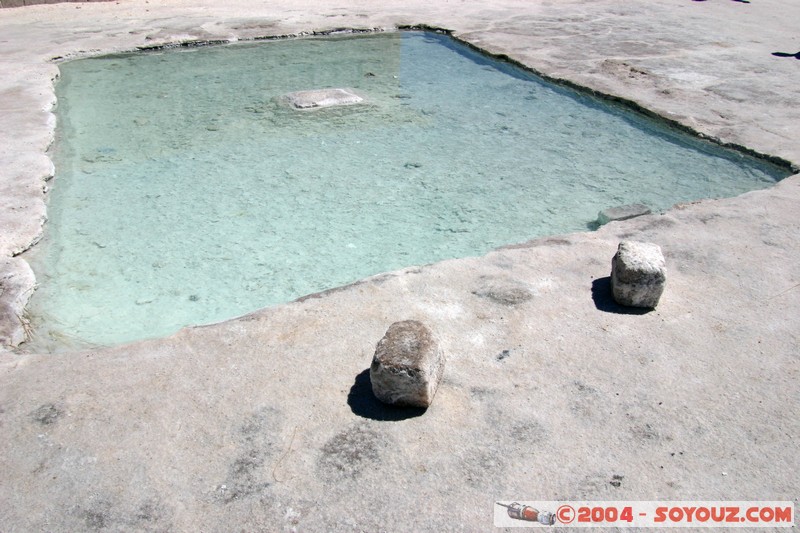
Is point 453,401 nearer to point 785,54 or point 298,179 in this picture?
point 298,179

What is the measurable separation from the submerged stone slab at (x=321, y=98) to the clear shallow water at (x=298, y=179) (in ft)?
0.44

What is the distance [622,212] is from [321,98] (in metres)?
3.84

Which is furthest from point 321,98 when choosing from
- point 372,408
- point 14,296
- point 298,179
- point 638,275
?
point 372,408

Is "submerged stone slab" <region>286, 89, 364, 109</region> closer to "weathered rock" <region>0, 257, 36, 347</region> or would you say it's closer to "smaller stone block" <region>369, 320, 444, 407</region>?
"weathered rock" <region>0, 257, 36, 347</region>

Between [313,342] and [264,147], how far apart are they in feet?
11.3

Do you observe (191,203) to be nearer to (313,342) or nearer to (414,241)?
(414,241)

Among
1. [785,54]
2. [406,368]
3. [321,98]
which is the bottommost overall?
[406,368]

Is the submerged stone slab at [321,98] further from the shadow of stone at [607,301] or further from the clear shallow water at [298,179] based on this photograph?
the shadow of stone at [607,301]

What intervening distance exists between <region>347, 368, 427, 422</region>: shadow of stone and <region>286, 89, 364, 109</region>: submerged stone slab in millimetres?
4808

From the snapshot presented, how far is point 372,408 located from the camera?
282 cm

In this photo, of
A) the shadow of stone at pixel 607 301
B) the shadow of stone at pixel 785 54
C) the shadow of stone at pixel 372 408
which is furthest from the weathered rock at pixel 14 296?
the shadow of stone at pixel 785 54

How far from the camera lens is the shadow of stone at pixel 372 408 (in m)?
2.78

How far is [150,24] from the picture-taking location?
10.1 meters

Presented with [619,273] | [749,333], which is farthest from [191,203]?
[749,333]
